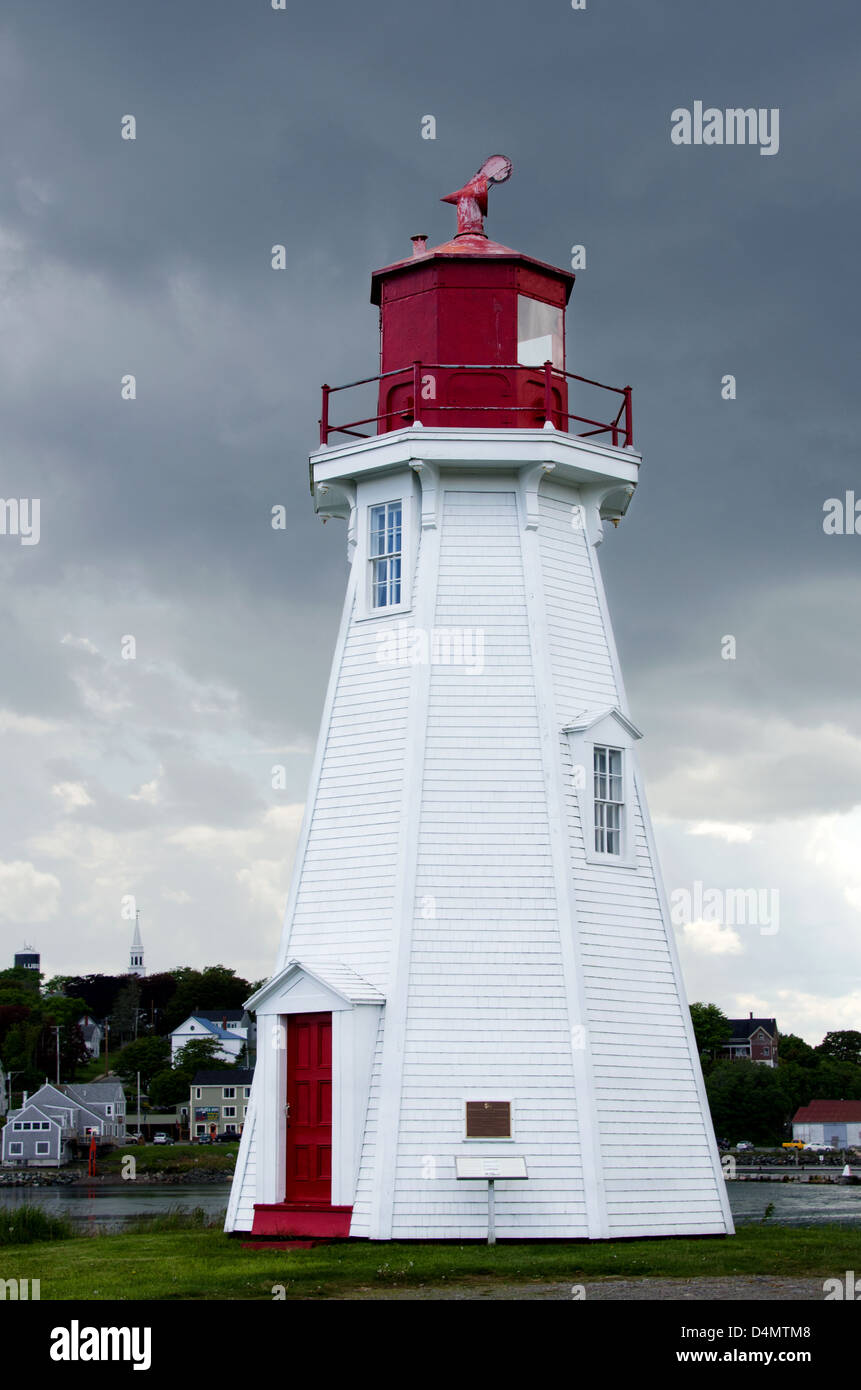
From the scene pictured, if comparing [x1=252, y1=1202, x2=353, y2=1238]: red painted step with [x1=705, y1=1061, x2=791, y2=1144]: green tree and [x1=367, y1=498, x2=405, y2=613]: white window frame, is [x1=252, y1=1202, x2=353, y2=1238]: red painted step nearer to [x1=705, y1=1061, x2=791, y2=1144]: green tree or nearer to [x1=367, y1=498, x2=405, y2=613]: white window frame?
[x1=367, y1=498, x2=405, y2=613]: white window frame

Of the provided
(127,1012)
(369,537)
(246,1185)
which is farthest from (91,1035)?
(369,537)

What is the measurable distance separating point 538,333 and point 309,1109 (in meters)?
10.7

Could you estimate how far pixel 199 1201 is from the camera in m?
61.6

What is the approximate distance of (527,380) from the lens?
22734 mm

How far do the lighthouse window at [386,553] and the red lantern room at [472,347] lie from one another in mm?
1222

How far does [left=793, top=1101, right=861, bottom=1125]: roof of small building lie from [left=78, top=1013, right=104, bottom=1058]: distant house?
74.5 m

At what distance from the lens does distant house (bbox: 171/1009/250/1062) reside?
439 ft

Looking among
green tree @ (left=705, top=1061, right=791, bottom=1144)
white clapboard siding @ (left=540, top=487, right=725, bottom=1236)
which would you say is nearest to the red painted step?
white clapboard siding @ (left=540, top=487, right=725, bottom=1236)

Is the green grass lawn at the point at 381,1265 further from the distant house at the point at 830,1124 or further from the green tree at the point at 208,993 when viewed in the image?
the green tree at the point at 208,993

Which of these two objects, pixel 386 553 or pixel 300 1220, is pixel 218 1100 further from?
pixel 300 1220
